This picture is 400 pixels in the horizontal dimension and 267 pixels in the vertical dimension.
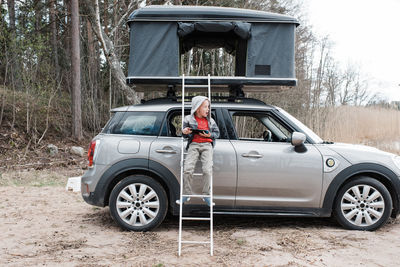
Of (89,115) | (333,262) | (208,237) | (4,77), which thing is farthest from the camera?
(89,115)

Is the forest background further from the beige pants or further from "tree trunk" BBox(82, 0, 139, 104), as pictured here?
the beige pants

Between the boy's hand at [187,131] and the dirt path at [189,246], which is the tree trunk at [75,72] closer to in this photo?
the dirt path at [189,246]

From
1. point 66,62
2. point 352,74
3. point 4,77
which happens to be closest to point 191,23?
point 4,77

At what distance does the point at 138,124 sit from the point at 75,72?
419 inches

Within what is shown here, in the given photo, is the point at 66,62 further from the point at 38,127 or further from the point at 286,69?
the point at 286,69

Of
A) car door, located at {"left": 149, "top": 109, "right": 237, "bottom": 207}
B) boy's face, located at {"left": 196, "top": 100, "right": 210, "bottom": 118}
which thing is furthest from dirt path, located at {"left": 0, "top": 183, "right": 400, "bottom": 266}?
boy's face, located at {"left": 196, "top": 100, "right": 210, "bottom": 118}

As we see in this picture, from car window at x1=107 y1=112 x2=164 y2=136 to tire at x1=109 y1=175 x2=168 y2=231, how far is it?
66 cm

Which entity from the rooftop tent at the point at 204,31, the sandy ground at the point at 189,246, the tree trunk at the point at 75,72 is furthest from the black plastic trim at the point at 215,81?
the tree trunk at the point at 75,72

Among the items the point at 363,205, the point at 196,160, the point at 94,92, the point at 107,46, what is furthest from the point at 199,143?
the point at 94,92

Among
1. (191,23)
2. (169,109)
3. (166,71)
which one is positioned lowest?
(169,109)

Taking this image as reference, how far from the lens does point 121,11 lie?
739 inches

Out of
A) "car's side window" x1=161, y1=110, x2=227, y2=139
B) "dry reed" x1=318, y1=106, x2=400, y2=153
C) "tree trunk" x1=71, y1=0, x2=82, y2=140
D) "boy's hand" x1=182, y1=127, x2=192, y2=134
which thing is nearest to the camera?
"boy's hand" x1=182, y1=127, x2=192, y2=134

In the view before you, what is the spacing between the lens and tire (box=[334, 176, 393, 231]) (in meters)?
5.20

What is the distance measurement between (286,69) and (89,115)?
1293 centimetres
